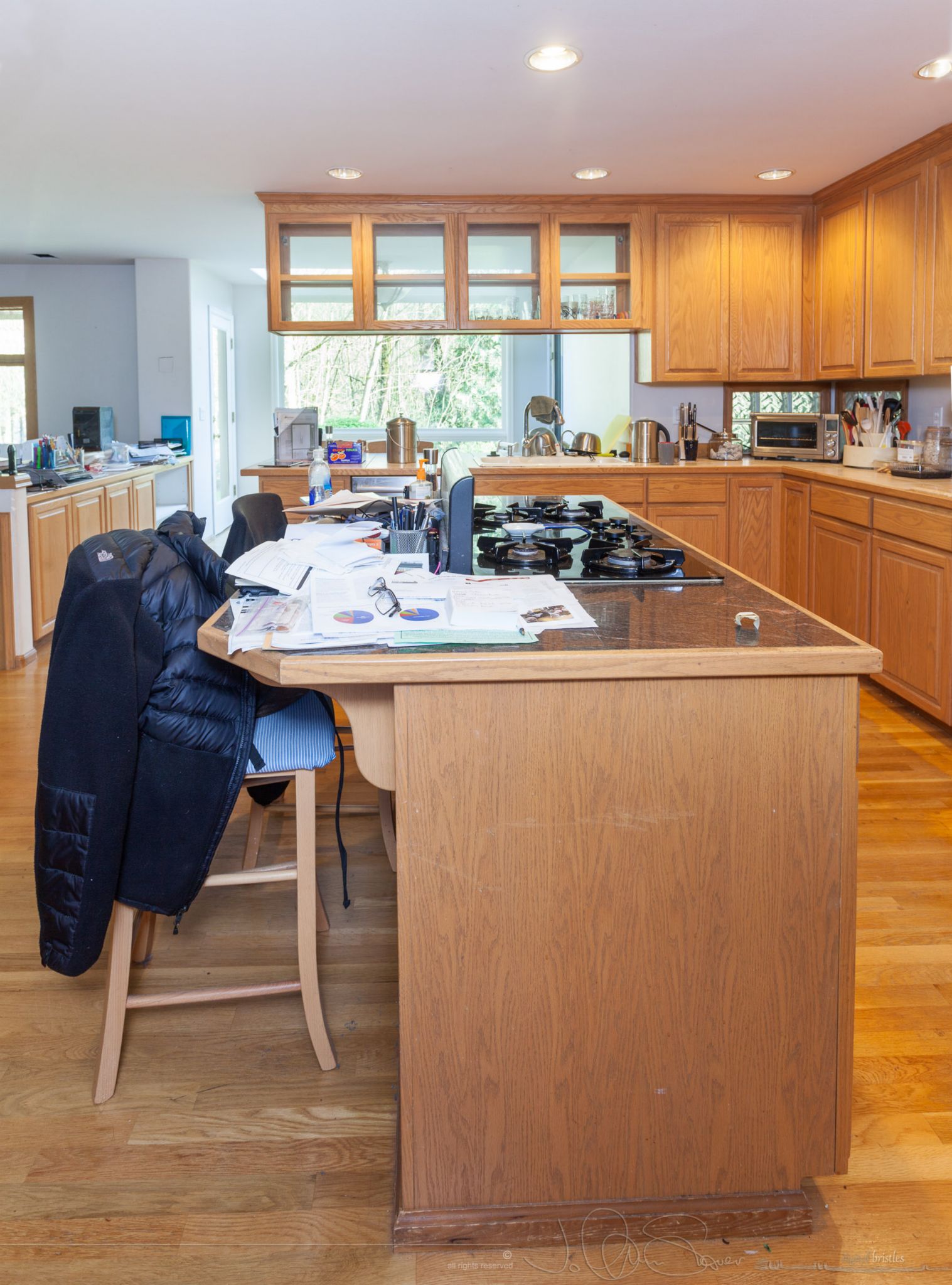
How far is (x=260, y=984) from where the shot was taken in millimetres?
2049

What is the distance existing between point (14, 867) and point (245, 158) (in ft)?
11.4

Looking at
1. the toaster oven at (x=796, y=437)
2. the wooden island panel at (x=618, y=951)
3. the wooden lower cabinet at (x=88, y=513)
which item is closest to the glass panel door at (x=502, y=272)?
the toaster oven at (x=796, y=437)

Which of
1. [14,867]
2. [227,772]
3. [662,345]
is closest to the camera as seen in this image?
[227,772]

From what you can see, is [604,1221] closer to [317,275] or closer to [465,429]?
[317,275]

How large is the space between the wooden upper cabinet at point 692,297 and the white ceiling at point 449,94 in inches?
9.7

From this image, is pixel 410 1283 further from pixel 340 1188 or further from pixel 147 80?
pixel 147 80

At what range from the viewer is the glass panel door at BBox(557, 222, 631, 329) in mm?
5668

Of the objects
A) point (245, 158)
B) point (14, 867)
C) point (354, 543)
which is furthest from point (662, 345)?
point (14, 867)

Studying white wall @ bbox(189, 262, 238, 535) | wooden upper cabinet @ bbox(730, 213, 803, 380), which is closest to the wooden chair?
wooden upper cabinet @ bbox(730, 213, 803, 380)

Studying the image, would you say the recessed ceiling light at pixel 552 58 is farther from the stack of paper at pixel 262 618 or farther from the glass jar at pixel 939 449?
the stack of paper at pixel 262 618

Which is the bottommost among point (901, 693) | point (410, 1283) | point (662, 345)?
point (410, 1283)

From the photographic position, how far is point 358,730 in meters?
1.46

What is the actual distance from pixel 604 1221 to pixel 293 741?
93 centimetres

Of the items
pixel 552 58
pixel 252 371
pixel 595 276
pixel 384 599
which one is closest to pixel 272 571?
pixel 384 599
